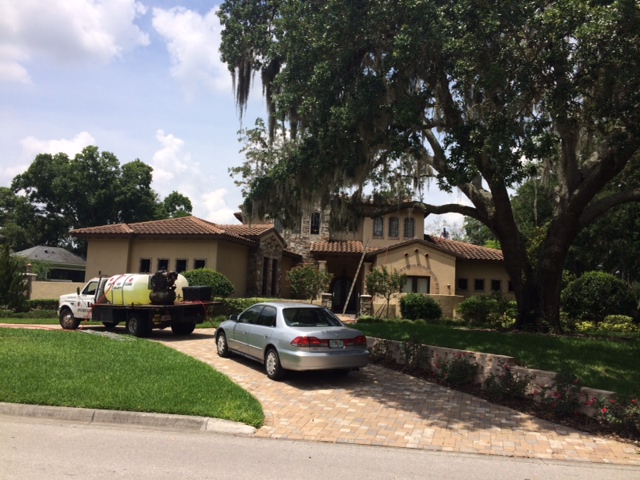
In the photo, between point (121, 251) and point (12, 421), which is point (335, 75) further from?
point (121, 251)

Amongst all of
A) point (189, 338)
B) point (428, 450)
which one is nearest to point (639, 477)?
point (428, 450)

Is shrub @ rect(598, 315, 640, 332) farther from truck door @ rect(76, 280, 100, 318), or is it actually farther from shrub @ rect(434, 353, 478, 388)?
truck door @ rect(76, 280, 100, 318)

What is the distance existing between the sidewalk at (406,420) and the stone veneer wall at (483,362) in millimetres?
616

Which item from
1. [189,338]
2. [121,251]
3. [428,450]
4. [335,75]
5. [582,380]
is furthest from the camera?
[121,251]

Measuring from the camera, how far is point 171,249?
23891 millimetres

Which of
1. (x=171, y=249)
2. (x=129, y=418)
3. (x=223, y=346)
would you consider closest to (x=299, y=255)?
(x=171, y=249)

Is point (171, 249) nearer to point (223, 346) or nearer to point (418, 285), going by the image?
point (418, 285)

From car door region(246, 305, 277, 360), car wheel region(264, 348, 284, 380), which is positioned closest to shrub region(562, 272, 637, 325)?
car door region(246, 305, 277, 360)

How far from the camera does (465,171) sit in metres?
9.79

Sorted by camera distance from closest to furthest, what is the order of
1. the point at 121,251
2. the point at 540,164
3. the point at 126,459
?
the point at 126,459 < the point at 540,164 < the point at 121,251

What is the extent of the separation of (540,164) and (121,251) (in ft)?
62.8

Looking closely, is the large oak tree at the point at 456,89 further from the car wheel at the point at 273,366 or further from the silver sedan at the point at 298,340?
the car wheel at the point at 273,366

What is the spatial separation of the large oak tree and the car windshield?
137 inches

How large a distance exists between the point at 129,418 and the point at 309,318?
13.5 feet
